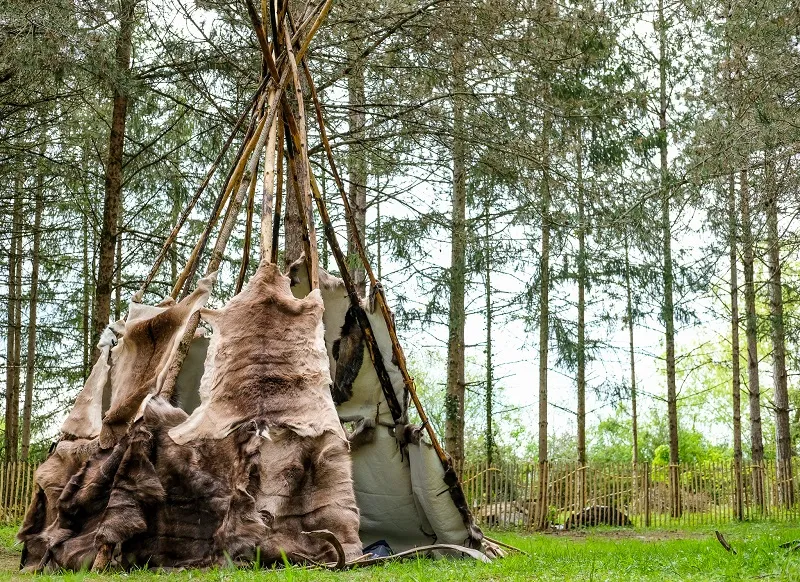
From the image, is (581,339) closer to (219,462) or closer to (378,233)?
(378,233)

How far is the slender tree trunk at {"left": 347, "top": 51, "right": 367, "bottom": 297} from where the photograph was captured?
662 cm

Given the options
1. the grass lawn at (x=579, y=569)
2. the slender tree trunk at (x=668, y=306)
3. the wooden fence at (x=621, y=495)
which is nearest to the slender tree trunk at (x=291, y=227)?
the grass lawn at (x=579, y=569)

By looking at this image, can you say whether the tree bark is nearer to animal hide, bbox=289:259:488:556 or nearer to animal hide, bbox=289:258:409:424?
animal hide, bbox=289:259:488:556

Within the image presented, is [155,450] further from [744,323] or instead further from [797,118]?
[744,323]

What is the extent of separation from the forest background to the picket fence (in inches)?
34.8

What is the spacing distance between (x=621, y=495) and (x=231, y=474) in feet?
46.2

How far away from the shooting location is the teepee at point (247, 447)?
4270mm

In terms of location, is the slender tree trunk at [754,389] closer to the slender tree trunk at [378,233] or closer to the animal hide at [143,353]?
the slender tree trunk at [378,233]

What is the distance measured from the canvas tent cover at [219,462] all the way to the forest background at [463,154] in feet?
12.3

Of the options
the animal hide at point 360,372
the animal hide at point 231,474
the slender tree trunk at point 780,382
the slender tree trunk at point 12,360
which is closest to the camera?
the animal hide at point 231,474

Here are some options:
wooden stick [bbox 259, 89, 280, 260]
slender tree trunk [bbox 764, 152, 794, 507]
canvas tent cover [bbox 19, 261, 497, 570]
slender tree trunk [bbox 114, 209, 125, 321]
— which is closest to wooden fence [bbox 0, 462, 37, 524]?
slender tree trunk [bbox 114, 209, 125, 321]

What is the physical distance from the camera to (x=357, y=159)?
10.8 metres

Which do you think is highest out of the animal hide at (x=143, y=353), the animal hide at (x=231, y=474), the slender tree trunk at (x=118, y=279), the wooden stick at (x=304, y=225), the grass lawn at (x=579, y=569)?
the slender tree trunk at (x=118, y=279)

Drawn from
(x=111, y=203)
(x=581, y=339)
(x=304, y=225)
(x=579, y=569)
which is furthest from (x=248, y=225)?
(x=581, y=339)
